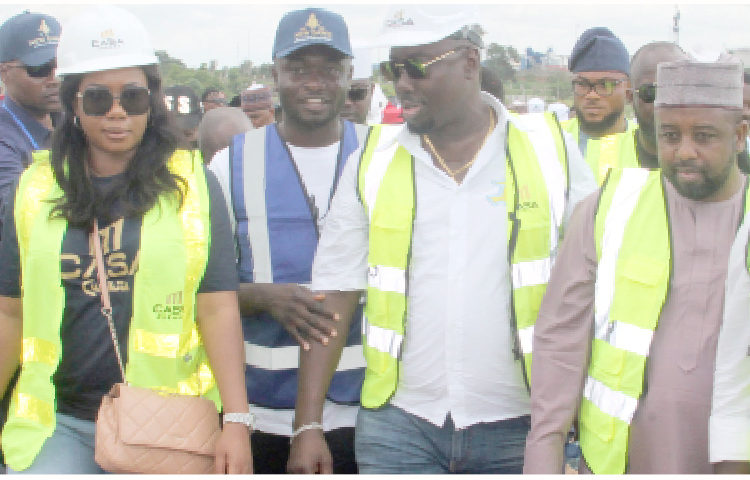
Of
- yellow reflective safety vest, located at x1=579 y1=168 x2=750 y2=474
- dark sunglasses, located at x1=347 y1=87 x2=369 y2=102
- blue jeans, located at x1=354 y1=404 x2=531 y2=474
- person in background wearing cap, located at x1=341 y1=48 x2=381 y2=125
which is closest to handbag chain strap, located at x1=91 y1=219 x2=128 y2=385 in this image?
blue jeans, located at x1=354 y1=404 x2=531 y2=474

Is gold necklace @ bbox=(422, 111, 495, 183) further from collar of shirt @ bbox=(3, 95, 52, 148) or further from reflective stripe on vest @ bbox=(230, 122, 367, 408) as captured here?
collar of shirt @ bbox=(3, 95, 52, 148)

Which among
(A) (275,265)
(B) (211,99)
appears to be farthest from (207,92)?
(A) (275,265)

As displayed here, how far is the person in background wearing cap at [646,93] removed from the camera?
443cm

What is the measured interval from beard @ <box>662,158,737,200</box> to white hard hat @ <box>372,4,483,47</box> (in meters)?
1.01

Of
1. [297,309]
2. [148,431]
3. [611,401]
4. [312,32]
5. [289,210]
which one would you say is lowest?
[148,431]

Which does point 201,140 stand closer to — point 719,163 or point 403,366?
point 403,366

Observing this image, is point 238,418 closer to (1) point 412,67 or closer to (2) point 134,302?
(2) point 134,302

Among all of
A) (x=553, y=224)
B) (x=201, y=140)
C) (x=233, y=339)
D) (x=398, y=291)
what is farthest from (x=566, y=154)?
(x=201, y=140)

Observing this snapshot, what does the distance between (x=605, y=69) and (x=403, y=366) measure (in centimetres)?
325

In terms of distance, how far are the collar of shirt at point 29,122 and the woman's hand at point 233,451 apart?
229cm

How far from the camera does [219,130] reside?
17.9 feet

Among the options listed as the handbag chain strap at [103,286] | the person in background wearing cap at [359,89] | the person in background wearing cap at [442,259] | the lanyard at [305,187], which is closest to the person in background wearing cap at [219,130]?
the person in background wearing cap at [359,89]

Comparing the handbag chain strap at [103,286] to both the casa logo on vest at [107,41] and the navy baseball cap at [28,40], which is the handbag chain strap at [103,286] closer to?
the casa logo on vest at [107,41]

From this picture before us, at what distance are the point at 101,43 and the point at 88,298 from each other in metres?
0.92
